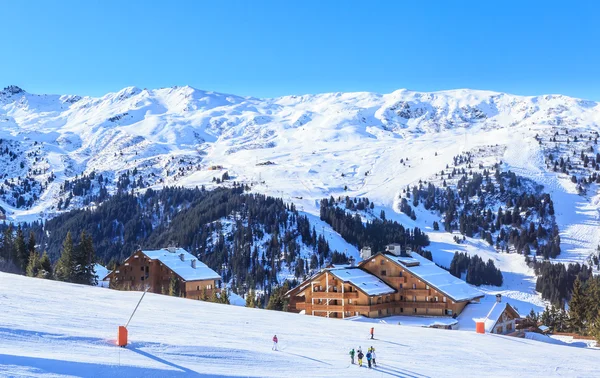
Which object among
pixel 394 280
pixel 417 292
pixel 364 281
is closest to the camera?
pixel 364 281

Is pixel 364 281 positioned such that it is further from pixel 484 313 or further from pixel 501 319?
pixel 501 319

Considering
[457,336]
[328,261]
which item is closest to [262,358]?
[457,336]

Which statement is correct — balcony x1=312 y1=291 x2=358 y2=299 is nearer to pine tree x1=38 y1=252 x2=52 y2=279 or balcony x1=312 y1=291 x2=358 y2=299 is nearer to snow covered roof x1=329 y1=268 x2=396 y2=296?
snow covered roof x1=329 y1=268 x2=396 y2=296

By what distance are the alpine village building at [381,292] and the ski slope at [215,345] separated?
2441cm

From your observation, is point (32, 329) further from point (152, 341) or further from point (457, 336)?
point (457, 336)

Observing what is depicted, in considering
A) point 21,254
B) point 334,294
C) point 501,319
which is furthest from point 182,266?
point 501,319

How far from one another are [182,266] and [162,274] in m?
2.86

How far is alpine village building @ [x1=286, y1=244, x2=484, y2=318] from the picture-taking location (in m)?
74.1

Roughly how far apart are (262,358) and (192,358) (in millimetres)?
3429

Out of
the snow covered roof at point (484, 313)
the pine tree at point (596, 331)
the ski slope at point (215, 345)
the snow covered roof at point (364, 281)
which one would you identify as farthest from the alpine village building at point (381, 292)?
the ski slope at point (215, 345)

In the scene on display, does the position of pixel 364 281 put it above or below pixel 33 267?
below

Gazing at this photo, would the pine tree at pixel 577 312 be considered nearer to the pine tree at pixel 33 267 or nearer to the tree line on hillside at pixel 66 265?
the tree line on hillside at pixel 66 265

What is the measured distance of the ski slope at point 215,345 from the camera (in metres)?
26.1

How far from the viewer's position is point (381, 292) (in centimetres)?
7444
